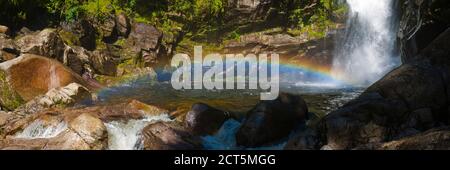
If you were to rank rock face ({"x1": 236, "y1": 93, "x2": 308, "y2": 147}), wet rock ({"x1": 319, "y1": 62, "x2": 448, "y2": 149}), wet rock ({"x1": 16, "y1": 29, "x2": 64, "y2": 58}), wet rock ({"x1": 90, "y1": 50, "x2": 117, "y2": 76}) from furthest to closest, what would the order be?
1. wet rock ({"x1": 90, "y1": 50, "x2": 117, "y2": 76})
2. wet rock ({"x1": 16, "y1": 29, "x2": 64, "y2": 58})
3. rock face ({"x1": 236, "y1": 93, "x2": 308, "y2": 147})
4. wet rock ({"x1": 319, "y1": 62, "x2": 448, "y2": 149})

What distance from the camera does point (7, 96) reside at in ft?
57.7

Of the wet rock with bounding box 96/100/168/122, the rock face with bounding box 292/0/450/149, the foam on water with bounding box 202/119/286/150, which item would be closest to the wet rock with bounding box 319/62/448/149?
the rock face with bounding box 292/0/450/149

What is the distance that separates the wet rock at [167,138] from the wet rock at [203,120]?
1.42 feet

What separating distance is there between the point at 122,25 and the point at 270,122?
19733mm

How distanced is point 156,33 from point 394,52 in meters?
14.9

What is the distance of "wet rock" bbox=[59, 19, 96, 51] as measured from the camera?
27.2 m

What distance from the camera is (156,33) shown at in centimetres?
3028

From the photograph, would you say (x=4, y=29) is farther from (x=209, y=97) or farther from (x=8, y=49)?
(x=209, y=97)

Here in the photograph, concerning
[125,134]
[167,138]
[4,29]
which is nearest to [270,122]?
[167,138]

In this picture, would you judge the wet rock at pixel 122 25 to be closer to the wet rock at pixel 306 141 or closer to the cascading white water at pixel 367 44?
the cascading white water at pixel 367 44

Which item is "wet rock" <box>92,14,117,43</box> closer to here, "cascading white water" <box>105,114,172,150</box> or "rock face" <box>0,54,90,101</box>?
"rock face" <box>0,54,90,101</box>

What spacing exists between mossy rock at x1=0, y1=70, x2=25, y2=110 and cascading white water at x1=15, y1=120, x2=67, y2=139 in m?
3.89

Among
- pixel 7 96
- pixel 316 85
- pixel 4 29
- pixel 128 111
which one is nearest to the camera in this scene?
pixel 128 111
